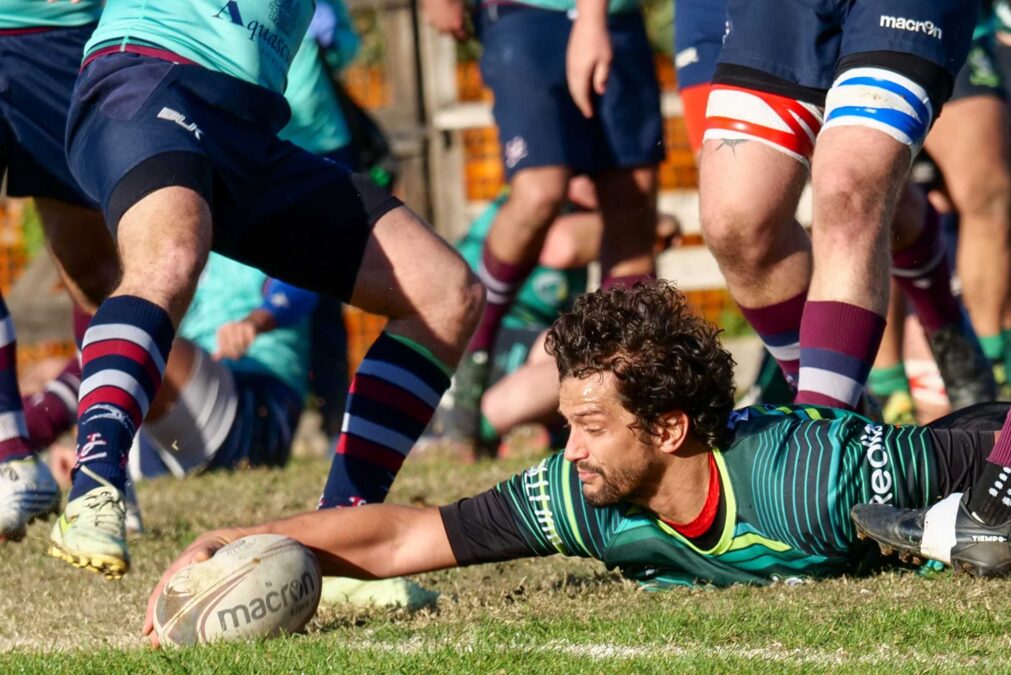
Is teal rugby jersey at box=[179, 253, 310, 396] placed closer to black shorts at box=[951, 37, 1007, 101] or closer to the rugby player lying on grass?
black shorts at box=[951, 37, 1007, 101]

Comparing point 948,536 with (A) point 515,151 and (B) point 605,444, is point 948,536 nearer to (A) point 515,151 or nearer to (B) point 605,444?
(B) point 605,444

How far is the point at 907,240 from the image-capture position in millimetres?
5715

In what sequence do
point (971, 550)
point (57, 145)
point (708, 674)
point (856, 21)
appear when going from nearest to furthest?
point (708, 674)
point (971, 550)
point (856, 21)
point (57, 145)

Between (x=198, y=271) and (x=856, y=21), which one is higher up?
(x=856, y=21)

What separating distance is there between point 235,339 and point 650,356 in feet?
13.9

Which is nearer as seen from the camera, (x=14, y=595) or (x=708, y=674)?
(x=708, y=674)

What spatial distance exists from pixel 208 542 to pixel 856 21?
2075mm

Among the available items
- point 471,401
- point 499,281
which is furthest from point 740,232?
point 471,401

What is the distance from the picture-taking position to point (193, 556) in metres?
3.51

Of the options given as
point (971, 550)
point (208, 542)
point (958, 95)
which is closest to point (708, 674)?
point (971, 550)

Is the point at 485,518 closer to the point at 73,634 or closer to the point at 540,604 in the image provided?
the point at 540,604

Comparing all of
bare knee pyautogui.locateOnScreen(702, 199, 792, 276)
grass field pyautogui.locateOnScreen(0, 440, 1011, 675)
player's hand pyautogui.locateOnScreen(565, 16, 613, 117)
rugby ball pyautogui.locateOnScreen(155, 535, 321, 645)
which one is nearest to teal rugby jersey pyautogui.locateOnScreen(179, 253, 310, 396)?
player's hand pyautogui.locateOnScreen(565, 16, 613, 117)

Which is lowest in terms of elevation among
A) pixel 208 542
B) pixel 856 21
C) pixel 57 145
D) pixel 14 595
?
pixel 14 595

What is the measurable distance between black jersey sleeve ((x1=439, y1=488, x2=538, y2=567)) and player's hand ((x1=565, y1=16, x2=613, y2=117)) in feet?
7.87
